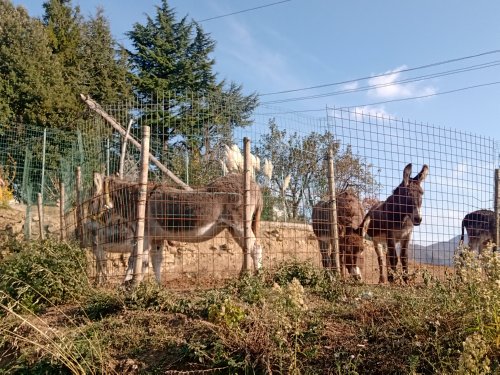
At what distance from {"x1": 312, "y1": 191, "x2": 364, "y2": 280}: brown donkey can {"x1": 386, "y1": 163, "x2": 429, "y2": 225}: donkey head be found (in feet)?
2.24

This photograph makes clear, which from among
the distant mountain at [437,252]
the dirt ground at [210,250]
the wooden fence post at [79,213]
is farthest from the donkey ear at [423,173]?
the wooden fence post at [79,213]

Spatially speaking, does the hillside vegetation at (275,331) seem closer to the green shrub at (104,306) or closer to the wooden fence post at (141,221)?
the green shrub at (104,306)

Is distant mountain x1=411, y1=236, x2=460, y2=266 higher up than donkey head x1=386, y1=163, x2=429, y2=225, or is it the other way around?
donkey head x1=386, y1=163, x2=429, y2=225

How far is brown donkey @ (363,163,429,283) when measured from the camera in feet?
30.2

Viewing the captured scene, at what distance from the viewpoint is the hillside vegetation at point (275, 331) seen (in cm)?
390

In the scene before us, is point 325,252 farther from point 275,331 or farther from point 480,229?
point 275,331

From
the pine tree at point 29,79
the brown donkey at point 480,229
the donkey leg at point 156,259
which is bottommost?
the donkey leg at point 156,259

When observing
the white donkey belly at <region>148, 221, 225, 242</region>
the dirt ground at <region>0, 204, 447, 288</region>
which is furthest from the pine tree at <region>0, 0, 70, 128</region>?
the white donkey belly at <region>148, 221, 225, 242</region>

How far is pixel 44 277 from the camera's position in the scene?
6758 millimetres

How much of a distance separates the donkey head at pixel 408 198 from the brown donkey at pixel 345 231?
2.24 ft

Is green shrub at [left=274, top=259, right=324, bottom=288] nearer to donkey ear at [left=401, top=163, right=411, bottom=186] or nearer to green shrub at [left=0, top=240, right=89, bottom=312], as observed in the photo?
green shrub at [left=0, top=240, right=89, bottom=312]

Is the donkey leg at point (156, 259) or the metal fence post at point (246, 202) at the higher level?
the metal fence post at point (246, 202)

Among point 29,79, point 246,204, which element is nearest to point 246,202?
point 246,204

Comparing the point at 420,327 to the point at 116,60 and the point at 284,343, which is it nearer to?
the point at 284,343
